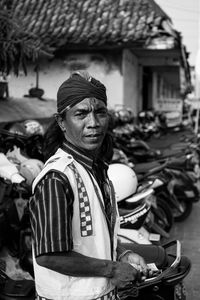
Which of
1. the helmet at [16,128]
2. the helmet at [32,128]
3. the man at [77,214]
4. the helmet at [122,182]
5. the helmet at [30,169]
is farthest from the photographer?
the helmet at [32,128]

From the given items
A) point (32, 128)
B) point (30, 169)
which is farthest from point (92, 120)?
point (32, 128)

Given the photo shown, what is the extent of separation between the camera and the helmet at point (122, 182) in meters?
4.15

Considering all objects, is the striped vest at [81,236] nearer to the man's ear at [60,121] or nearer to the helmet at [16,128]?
the man's ear at [60,121]

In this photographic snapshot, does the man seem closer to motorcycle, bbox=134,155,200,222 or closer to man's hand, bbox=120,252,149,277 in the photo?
man's hand, bbox=120,252,149,277

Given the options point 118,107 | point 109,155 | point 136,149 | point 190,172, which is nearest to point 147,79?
point 118,107

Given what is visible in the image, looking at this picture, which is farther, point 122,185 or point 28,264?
point 122,185

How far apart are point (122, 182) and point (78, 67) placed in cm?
660

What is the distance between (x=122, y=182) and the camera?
417 cm

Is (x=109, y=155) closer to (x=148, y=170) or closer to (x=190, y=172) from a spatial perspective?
(x=148, y=170)

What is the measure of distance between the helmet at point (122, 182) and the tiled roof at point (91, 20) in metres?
5.57

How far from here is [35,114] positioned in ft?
21.0

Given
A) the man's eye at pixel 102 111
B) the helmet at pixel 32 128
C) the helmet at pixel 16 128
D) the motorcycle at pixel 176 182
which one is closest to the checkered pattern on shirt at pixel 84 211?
the man's eye at pixel 102 111

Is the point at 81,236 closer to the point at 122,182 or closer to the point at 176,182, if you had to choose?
the point at 122,182

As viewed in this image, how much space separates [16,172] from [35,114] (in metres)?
3.08
